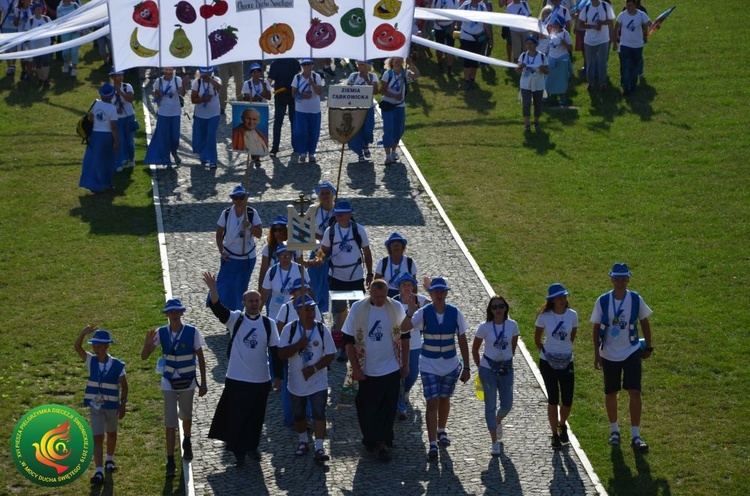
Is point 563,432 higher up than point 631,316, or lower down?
lower down

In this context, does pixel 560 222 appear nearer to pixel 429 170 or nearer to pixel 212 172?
pixel 429 170

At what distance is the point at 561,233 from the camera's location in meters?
19.6

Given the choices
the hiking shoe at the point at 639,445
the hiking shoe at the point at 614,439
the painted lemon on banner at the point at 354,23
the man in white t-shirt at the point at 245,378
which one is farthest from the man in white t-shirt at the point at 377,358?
the painted lemon on banner at the point at 354,23

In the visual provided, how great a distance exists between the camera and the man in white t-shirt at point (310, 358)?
12.7 meters

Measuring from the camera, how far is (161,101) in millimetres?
22000

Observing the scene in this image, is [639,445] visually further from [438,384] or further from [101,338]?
[101,338]

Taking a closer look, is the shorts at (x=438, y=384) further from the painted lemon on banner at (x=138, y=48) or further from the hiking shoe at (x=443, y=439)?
the painted lemon on banner at (x=138, y=48)

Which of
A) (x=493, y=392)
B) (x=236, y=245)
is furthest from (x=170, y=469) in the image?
(x=236, y=245)

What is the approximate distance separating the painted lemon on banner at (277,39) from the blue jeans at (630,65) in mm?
7488

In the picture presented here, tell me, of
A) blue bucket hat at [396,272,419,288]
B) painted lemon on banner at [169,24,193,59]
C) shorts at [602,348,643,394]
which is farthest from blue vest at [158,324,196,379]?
painted lemon on banner at [169,24,193,59]

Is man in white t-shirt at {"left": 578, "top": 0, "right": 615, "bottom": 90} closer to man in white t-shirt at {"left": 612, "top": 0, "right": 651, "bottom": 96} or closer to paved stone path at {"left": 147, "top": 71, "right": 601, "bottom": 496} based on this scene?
man in white t-shirt at {"left": 612, "top": 0, "right": 651, "bottom": 96}

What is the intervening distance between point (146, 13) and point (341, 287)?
304 inches

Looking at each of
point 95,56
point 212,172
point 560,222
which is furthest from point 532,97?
point 95,56

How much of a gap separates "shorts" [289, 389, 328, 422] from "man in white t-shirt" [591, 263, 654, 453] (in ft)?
9.49
